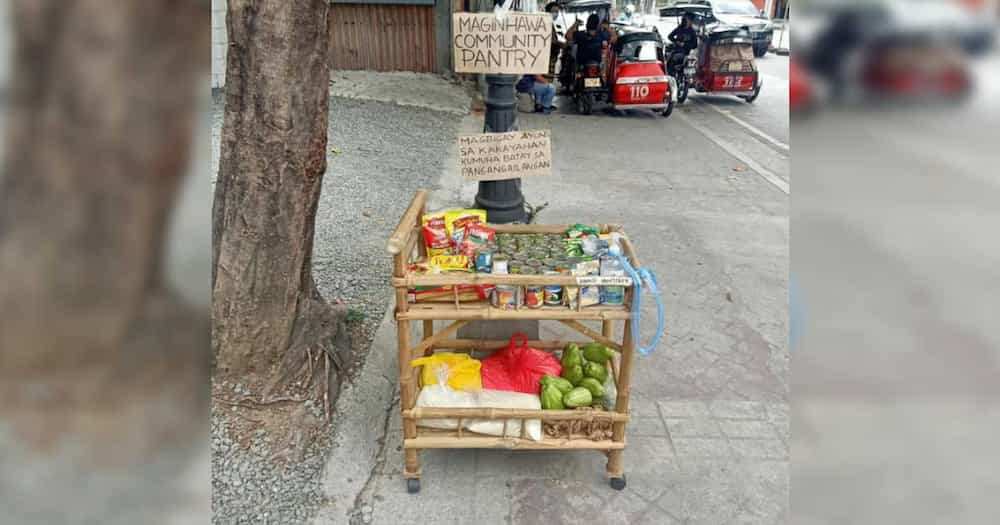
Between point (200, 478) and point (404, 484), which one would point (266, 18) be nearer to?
point (404, 484)

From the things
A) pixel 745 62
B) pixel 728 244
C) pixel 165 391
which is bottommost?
pixel 728 244

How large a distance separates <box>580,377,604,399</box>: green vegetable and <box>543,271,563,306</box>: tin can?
1.83 feet

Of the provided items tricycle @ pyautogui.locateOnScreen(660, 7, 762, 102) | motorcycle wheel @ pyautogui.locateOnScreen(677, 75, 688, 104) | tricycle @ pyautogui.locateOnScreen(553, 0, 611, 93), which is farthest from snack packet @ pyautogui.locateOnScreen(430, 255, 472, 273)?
motorcycle wheel @ pyautogui.locateOnScreen(677, 75, 688, 104)

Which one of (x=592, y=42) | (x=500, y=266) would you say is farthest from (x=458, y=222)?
(x=592, y=42)

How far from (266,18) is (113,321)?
222 cm

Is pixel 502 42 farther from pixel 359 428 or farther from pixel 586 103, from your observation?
pixel 586 103

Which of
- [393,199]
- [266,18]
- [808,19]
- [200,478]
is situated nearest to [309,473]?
[266,18]

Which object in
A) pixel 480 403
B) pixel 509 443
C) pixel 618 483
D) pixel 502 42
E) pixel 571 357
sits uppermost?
pixel 502 42

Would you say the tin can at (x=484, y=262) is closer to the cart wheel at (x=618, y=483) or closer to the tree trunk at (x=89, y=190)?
the cart wheel at (x=618, y=483)

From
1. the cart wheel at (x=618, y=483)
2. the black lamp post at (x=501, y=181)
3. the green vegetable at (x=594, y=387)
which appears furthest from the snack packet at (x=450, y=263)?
the black lamp post at (x=501, y=181)

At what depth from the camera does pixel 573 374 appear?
2967 millimetres

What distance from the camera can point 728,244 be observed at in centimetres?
552

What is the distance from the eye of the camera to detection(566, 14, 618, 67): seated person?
1138 centimetres

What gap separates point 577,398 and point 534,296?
0.56 meters
